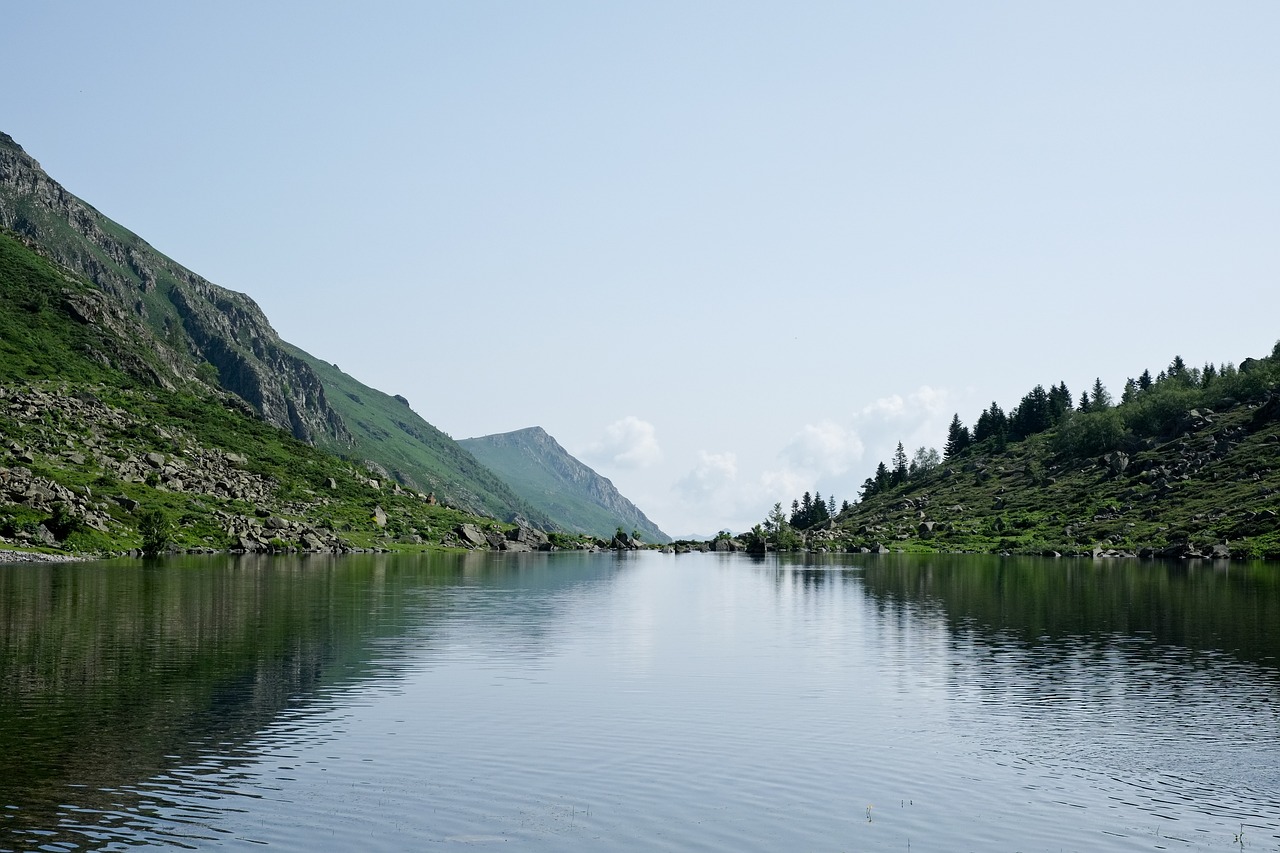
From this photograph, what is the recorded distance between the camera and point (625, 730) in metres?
51.6

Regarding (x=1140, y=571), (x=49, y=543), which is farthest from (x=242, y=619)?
(x=1140, y=571)

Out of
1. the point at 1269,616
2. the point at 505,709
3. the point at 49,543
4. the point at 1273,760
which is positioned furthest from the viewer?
the point at 49,543

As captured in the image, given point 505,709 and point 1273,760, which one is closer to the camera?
point 1273,760

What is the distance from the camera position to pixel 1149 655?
78562 millimetres

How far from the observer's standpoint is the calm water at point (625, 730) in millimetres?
34938

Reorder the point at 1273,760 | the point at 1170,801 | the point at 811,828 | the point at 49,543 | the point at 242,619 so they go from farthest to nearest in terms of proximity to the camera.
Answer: the point at 49,543, the point at 242,619, the point at 1273,760, the point at 1170,801, the point at 811,828

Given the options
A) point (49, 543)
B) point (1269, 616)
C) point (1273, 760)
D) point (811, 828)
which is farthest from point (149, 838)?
point (49, 543)

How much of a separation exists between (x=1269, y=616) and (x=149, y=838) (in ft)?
353

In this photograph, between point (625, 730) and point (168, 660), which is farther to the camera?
point (168, 660)

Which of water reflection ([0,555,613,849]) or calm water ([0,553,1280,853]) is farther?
water reflection ([0,555,613,849])

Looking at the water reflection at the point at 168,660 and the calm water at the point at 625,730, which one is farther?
the water reflection at the point at 168,660

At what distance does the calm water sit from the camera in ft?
115

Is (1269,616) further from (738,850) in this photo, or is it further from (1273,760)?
(738,850)

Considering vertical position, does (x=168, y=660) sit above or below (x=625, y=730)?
above
